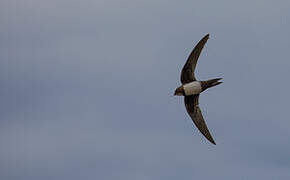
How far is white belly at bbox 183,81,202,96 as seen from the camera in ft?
160

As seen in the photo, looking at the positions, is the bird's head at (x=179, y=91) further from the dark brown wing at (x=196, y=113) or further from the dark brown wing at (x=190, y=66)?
the dark brown wing at (x=196, y=113)

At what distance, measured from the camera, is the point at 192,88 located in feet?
160

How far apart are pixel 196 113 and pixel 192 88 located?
7.46ft

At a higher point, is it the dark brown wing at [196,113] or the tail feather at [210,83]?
the tail feather at [210,83]

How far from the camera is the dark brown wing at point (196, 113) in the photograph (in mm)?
49938

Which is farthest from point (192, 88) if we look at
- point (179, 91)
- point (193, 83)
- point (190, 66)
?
point (190, 66)

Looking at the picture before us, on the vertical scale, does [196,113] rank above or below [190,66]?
below

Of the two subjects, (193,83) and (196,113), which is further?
(196,113)

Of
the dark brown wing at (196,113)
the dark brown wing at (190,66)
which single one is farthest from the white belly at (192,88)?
the dark brown wing at (196,113)

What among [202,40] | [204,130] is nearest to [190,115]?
[204,130]

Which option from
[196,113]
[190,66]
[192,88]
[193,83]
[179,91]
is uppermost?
[190,66]

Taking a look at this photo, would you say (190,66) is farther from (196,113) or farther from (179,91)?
(196,113)

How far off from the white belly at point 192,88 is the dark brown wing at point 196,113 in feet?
3.44

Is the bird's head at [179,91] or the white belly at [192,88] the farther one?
the bird's head at [179,91]
